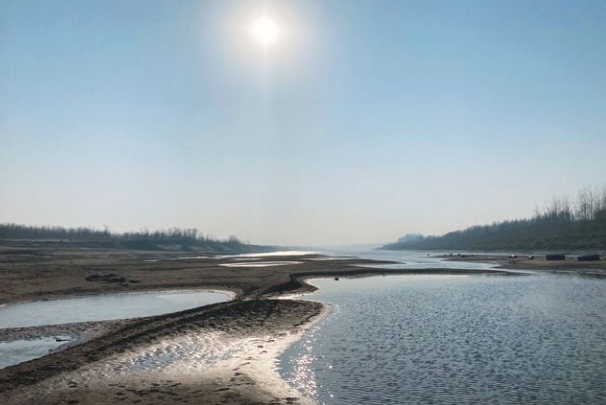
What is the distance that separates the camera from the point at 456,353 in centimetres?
1931

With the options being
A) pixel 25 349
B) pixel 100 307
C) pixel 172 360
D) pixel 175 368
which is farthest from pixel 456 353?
pixel 100 307

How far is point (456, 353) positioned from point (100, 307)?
25.1m

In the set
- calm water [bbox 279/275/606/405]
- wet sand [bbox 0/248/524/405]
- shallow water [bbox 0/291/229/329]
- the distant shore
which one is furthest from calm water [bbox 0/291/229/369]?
calm water [bbox 279/275/606/405]

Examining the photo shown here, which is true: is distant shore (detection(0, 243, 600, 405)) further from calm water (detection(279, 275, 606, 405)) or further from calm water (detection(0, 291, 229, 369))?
calm water (detection(0, 291, 229, 369))

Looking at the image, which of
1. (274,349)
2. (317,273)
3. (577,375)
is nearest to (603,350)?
(577,375)

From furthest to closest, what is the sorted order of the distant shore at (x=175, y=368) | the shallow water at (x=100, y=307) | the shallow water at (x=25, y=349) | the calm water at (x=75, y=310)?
the shallow water at (x=100, y=307)
the calm water at (x=75, y=310)
the shallow water at (x=25, y=349)
the distant shore at (x=175, y=368)

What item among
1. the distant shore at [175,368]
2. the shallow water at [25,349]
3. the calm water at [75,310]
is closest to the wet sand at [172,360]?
the distant shore at [175,368]

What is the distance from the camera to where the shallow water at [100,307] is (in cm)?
2753

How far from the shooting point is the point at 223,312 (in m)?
28.3

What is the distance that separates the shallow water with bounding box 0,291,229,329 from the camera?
27531 millimetres

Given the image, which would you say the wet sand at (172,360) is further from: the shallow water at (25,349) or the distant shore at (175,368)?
the shallow water at (25,349)

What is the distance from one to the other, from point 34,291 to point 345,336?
31.3 meters

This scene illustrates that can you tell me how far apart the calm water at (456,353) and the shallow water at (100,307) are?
11963mm

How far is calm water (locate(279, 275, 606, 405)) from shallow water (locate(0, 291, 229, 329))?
11963mm
